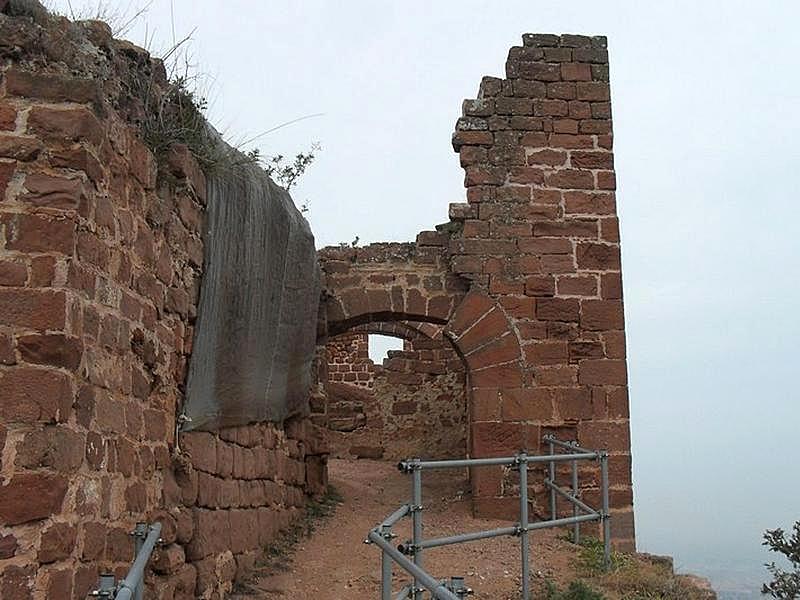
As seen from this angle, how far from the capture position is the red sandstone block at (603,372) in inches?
313

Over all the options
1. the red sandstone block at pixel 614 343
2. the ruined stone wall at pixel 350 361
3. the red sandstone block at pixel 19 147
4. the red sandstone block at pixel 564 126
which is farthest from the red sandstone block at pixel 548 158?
the ruined stone wall at pixel 350 361

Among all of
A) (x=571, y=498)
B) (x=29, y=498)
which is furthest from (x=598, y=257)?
(x=29, y=498)

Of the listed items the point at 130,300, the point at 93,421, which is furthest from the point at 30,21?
the point at 93,421

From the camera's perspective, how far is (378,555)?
6898 millimetres

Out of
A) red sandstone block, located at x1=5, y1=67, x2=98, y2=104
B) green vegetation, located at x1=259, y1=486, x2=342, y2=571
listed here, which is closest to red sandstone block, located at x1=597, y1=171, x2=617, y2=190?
green vegetation, located at x1=259, y1=486, x2=342, y2=571

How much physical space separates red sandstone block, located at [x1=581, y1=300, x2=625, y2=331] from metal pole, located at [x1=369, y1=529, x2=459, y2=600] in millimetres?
4525

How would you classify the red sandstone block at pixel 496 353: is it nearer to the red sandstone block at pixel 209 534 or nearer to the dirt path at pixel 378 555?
the dirt path at pixel 378 555

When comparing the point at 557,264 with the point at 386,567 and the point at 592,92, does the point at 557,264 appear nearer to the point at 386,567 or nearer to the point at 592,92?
the point at 592,92

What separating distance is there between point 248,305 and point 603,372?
3.62m

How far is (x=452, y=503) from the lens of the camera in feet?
27.3

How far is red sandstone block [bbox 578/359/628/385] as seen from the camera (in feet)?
26.1

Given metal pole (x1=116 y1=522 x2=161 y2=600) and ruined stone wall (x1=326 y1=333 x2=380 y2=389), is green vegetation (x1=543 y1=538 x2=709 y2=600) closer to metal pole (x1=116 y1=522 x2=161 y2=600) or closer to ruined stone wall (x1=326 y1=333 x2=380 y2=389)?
metal pole (x1=116 y1=522 x2=161 y2=600)

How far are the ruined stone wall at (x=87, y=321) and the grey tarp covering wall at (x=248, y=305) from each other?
20 centimetres

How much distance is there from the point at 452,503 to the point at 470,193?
2.82 meters
